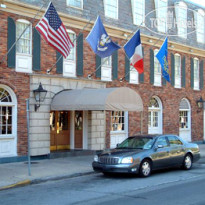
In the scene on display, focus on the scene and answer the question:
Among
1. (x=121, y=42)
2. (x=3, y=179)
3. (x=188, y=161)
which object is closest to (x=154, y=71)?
(x=121, y=42)

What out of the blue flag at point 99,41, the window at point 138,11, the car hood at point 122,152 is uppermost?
the window at point 138,11

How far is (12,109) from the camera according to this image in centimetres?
1586

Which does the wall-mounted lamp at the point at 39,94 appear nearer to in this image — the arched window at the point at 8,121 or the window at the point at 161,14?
the arched window at the point at 8,121

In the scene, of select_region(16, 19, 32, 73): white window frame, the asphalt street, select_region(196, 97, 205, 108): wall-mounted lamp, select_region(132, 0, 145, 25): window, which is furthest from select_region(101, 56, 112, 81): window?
select_region(196, 97, 205, 108): wall-mounted lamp

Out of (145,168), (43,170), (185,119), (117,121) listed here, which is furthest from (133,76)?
(145,168)

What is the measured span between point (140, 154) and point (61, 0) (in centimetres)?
863

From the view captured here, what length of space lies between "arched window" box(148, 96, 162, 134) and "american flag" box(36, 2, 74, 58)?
30.1 feet

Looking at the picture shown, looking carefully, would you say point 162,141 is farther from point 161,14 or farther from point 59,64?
point 161,14

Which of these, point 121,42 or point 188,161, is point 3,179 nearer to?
point 188,161

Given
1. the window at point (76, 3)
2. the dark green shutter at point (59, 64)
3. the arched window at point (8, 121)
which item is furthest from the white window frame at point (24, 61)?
the window at point (76, 3)

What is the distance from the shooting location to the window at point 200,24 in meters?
26.3

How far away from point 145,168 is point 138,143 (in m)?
1.15

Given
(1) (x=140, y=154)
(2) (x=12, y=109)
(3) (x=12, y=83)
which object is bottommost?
(1) (x=140, y=154)

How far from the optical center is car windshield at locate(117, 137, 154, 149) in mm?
12836
